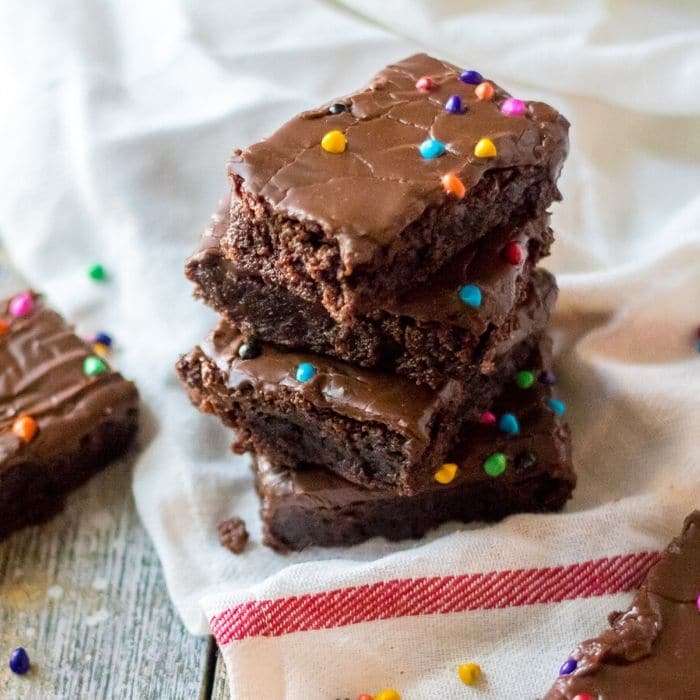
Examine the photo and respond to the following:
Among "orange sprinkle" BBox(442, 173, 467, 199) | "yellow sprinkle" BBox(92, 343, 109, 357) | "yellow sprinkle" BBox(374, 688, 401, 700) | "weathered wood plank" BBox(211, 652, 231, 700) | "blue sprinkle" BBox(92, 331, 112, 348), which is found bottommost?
"weathered wood plank" BBox(211, 652, 231, 700)

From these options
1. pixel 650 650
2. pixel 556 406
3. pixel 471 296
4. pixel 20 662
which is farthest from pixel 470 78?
pixel 20 662

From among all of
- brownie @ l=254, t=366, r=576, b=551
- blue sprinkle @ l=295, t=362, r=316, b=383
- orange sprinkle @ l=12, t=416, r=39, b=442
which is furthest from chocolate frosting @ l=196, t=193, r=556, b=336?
orange sprinkle @ l=12, t=416, r=39, b=442

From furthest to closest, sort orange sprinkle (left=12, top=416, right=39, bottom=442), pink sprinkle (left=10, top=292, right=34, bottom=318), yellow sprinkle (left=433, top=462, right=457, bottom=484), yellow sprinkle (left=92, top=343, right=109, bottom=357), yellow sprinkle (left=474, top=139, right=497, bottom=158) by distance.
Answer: yellow sprinkle (left=92, top=343, right=109, bottom=357) < pink sprinkle (left=10, top=292, right=34, bottom=318) < orange sprinkle (left=12, top=416, right=39, bottom=442) < yellow sprinkle (left=433, top=462, right=457, bottom=484) < yellow sprinkle (left=474, top=139, right=497, bottom=158)

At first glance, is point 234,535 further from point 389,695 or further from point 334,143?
point 334,143

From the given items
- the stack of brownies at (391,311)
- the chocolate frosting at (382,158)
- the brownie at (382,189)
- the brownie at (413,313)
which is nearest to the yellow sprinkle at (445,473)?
the stack of brownies at (391,311)

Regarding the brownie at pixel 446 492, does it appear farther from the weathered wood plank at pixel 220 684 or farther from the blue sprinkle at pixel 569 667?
the blue sprinkle at pixel 569 667

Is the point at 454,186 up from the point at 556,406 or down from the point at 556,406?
up

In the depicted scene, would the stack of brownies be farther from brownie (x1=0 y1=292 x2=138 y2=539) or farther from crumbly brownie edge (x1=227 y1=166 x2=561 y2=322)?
brownie (x1=0 y1=292 x2=138 y2=539)
